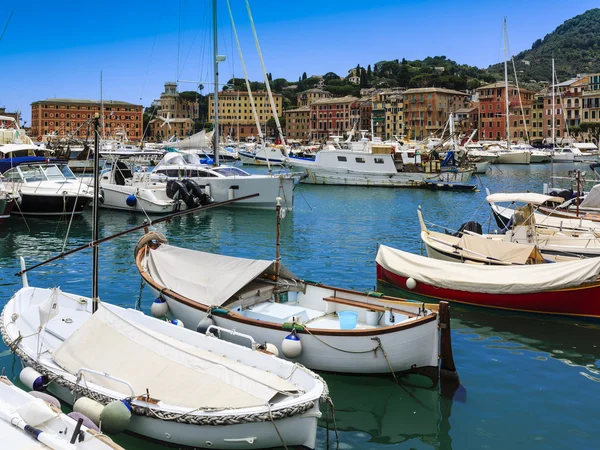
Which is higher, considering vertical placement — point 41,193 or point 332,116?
point 332,116

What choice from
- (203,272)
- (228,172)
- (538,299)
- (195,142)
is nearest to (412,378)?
(203,272)

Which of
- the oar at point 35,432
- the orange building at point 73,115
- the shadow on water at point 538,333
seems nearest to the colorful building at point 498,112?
the orange building at point 73,115

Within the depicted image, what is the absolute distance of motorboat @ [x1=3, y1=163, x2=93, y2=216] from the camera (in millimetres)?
28609

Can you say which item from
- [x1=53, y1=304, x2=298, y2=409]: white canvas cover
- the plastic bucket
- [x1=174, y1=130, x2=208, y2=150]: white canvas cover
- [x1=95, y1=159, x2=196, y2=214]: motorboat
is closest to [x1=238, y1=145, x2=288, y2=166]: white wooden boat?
[x1=174, y1=130, x2=208, y2=150]: white canvas cover

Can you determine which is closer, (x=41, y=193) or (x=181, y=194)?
(x=41, y=193)

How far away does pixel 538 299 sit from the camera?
14156mm

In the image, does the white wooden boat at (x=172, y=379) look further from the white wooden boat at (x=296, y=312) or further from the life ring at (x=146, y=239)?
the life ring at (x=146, y=239)

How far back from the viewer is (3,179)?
29812mm

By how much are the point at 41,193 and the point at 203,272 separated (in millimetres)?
19126

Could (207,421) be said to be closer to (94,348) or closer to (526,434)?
(94,348)

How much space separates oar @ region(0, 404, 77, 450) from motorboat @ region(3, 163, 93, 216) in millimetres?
22873

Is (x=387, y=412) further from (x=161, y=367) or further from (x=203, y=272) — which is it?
(x=203, y=272)

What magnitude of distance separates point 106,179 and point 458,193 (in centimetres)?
2776

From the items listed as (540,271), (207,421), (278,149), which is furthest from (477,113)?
(207,421)
